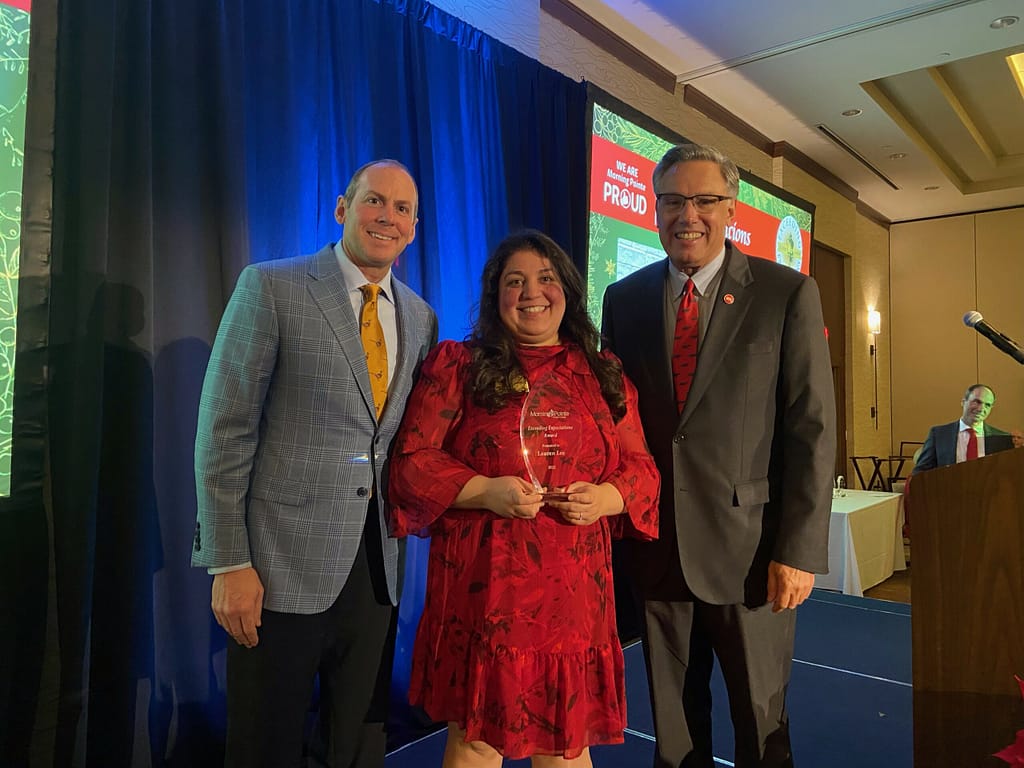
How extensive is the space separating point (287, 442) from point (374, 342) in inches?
11.5

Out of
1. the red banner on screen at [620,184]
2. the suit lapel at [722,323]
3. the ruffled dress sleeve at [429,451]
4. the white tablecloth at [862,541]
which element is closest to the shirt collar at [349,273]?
the ruffled dress sleeve at [429,451]

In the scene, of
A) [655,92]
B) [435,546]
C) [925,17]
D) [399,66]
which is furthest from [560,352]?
[925,17]

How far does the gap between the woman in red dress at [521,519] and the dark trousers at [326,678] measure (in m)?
0.13

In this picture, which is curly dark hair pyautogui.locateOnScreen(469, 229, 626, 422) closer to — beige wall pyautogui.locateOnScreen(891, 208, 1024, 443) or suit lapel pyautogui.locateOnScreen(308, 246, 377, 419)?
suit lapel pyautogui.locateOnScreen(308, 246, 377, 419)

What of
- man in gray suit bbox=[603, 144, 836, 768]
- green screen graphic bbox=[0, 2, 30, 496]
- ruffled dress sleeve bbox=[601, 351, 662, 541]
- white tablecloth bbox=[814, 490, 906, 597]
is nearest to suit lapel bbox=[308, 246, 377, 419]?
ruffled dress sleeve bbox=[601, 351, 662, 541]

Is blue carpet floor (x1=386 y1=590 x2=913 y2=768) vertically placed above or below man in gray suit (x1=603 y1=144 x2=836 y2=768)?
below

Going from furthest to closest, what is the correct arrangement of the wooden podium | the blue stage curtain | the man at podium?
the man at podium
the blue stage curtain
the wooden podium

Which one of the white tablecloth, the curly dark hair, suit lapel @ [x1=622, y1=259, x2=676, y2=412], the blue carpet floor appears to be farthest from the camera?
the white tablecloth

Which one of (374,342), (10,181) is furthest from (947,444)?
(10,181)

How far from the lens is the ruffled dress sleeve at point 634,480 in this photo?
1.44m

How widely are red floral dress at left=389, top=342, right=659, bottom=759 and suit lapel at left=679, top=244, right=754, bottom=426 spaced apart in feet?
0.78

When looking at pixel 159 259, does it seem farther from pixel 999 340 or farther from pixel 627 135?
pixel 627 135

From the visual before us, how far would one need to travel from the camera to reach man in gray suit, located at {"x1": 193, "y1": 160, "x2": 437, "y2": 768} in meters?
1.39

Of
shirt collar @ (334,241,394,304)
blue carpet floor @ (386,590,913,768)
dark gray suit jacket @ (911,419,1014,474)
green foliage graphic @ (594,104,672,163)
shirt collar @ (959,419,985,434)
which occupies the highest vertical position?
green foliage graphic @ (594,104,672,163)
